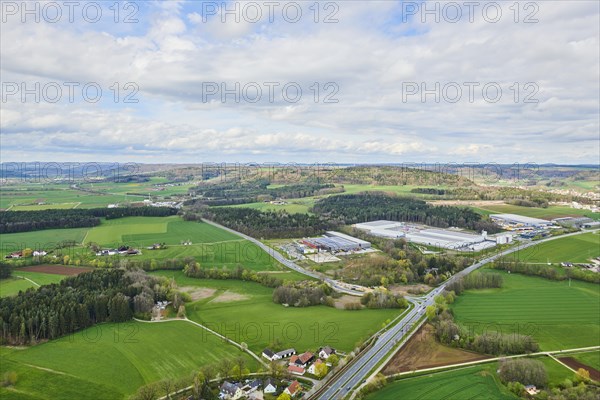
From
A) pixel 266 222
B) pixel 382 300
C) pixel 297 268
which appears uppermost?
pixel 266 222

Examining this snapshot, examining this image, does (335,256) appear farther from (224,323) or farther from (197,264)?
(224,323)

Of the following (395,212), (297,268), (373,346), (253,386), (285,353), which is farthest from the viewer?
(395,212)

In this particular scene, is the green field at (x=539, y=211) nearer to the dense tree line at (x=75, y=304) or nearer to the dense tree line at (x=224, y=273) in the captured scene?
the dense tree line at (x=224, y=273)

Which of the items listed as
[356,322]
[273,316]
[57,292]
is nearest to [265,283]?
[273,316]

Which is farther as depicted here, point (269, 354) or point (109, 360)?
point (269, 354)

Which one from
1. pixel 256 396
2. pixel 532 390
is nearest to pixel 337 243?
pixel 532 390

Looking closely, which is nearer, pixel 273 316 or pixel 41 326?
pixel 41 326

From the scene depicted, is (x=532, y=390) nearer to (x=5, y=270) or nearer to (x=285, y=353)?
(x=285, y=353)

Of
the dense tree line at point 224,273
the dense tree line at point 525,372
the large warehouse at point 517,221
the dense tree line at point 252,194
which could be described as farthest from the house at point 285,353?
the dense tree line at point 252,194
